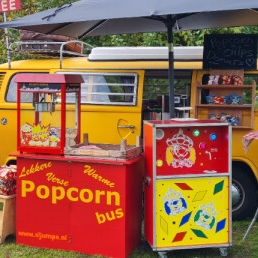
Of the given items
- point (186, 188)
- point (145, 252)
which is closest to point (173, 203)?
point (186, 188)

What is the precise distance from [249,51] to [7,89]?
3.20 metres

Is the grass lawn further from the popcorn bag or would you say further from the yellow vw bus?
the yellow vw bus

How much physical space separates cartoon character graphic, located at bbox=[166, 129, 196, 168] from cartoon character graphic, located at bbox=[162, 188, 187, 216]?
27 centimetres

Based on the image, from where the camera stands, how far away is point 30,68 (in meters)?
6.53

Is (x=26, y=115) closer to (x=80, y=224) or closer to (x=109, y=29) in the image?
(x=80, y=224)

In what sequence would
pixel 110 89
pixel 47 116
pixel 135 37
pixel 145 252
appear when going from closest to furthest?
pixel 145 252
pixel 47 116
pixel 110 89
pixel 135 37

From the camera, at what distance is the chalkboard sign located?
234 inches

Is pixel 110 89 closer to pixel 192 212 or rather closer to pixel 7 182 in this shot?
pixel 7 182

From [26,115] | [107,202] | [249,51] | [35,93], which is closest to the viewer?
[107,202]

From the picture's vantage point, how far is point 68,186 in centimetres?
488

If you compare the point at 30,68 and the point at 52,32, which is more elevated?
the point at 52,32

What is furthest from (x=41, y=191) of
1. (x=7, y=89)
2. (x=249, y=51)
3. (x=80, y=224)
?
(x=249, y=51)

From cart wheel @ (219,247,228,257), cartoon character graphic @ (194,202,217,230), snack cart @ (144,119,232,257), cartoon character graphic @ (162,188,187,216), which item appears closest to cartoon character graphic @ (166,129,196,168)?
snack cart @ (144,119,232,257)

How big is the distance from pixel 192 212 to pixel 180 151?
1.98ft
